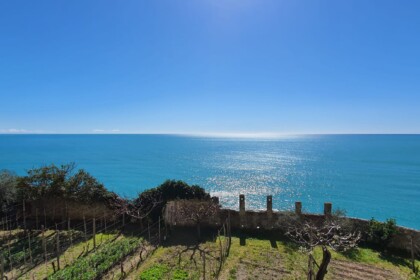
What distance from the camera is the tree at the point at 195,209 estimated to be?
1833cm

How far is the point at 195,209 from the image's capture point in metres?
18.5

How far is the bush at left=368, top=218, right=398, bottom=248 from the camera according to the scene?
15.3 m

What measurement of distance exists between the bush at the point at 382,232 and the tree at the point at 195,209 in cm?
934

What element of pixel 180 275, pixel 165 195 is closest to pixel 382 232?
pixel 180 275

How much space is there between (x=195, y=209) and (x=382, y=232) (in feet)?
36.5

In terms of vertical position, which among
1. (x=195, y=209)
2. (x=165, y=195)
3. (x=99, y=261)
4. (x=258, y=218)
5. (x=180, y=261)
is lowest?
(x=180, y=261)

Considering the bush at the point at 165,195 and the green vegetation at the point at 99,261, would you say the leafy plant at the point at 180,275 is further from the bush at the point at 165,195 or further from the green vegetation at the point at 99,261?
the bush at the point at 165,195

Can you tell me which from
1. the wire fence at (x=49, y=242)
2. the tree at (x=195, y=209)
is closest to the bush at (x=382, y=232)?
the tree at (x=195, y=209)

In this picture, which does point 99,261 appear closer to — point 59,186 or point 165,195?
point 165,195

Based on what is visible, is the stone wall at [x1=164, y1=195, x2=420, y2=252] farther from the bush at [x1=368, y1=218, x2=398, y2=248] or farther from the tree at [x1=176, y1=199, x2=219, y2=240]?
the bush at [x1=368, y1=218, x2=398, y2=248]

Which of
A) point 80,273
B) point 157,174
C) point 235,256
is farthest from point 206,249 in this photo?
point 157,174

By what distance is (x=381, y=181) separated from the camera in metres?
50.3

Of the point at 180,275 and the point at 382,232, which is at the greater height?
the point at 382,232

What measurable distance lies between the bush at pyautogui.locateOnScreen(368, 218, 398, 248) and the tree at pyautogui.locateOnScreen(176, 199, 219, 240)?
30.6 ft
